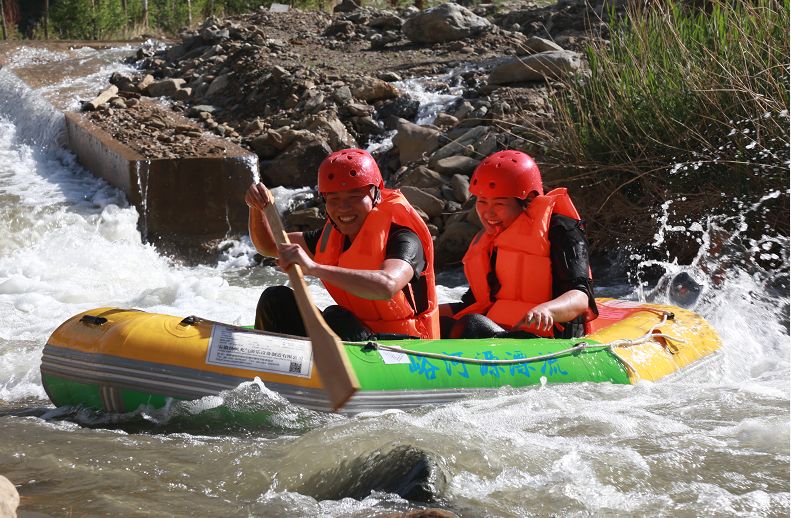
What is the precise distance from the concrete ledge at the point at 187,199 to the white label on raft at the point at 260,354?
4.42m

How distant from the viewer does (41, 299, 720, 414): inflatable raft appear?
13.5 ft

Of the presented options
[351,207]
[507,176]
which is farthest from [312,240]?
[507,176]

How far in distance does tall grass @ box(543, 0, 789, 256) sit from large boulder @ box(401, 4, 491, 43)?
15.4 feet

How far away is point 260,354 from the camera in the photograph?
413cm

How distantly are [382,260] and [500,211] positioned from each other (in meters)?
0.75

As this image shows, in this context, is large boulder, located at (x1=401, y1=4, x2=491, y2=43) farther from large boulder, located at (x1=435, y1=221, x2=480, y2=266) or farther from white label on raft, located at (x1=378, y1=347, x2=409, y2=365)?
white label on raft, located at (x1=378, y1=347, x2=409, y2=365)

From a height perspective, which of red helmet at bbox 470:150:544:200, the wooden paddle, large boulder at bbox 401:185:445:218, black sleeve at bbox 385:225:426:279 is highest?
red helmet at bbox 470:150:544:200

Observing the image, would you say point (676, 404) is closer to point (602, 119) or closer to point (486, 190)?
point (486, 190)

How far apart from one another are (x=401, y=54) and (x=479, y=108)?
2885mm

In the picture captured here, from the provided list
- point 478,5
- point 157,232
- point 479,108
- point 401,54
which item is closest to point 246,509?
point 157,232

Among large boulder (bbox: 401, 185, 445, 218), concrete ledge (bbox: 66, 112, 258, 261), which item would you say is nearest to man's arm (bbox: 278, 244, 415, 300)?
large boulder (bbox: 401, 185, 445, 218)

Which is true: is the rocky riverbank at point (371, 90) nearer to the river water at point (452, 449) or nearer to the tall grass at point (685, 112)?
the tall grass at point (685, 112)

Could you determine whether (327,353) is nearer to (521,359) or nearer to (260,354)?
(260,354)

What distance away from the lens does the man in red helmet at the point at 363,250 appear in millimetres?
4270
